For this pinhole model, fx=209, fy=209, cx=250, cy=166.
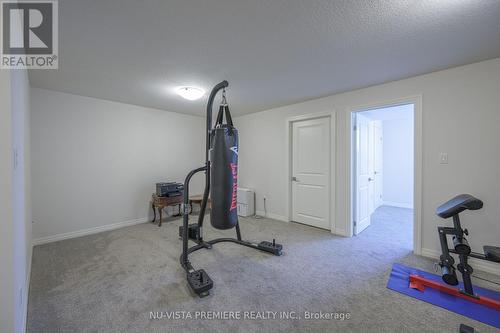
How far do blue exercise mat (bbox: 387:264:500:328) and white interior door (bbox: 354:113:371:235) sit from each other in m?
1.20

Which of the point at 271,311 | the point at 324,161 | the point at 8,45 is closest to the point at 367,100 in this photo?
the point at 324,161

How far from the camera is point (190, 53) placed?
2066 millimetres

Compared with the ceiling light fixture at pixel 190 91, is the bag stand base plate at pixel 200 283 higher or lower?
lower

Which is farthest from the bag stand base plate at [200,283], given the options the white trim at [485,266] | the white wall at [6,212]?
the white trim at [485,266]

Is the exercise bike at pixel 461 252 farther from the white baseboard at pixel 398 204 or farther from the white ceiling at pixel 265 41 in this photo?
the white baseboard at pixel 398 204

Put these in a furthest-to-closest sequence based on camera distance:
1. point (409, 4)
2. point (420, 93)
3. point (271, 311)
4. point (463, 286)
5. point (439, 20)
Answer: point (420, 93)
point (463, 286)
point (271, 311)
point (439, 20)
point (409, 4)

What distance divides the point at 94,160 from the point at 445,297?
16.1 ft

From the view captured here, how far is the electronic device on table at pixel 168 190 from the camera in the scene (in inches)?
155

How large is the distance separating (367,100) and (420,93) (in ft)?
2.00

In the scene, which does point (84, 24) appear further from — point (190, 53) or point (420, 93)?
point (420, 93)

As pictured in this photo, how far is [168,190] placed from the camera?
13.2ft

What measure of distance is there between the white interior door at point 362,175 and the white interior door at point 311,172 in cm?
44

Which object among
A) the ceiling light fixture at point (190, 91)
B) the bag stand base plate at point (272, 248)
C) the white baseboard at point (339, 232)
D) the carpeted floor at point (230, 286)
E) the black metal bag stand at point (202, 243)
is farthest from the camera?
the white baseboard at point (339, 232)

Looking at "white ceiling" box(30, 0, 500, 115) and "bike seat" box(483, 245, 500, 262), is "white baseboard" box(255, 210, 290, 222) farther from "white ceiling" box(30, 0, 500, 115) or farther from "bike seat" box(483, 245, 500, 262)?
"bike seat" box(483, 245, 500, 262)
